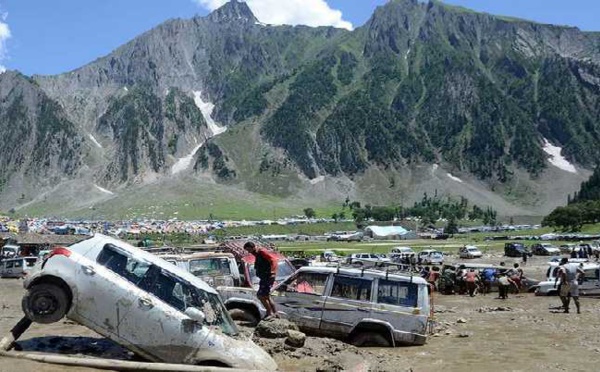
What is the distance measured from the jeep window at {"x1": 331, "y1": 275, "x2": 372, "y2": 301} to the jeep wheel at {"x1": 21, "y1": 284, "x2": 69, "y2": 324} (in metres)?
7.13

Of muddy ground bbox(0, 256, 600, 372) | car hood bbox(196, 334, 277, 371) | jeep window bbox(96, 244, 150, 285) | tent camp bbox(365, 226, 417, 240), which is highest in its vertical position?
jeep window bbox(96, 244, 150, 285)

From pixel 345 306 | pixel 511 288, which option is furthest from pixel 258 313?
pixel 511 288

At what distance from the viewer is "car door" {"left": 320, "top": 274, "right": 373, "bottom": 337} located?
51.1 feet

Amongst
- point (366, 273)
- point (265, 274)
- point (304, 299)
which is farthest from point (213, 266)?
point (366, 273)

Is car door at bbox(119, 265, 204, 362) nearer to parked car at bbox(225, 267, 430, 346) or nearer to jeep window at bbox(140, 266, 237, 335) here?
jeep window at bbox(140, 266, 237, 335)

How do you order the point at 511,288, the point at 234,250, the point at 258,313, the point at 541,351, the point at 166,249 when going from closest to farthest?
the point at 541,351 → the point at 258,313 → the point at 234,250 → the point at 166,249 → the point at 511,288

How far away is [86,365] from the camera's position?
10.5 meters

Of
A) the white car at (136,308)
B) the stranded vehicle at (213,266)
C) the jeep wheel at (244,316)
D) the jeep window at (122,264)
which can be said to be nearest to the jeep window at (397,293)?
the jeep wheel at (244,316)

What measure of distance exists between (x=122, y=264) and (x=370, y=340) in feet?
23.3

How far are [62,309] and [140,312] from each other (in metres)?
1.43

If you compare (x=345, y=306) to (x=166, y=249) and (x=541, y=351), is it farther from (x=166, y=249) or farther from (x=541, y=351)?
(x=166, y=249)

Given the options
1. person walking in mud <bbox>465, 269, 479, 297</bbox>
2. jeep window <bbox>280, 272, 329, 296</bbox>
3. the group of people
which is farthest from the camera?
the group of people

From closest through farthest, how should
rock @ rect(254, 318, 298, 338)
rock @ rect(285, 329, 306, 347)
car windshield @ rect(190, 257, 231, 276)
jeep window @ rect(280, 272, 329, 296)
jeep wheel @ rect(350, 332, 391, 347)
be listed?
1. rock @ rect(285, 329, 306, 347)
2. rock @ rect(254, 318, 298, 338)
3. jeep wheel @ rect(350, 332, 391, 347)
4. jeep window @ rect(280, 272, 329, 296)
5. car windshield @ rect(190, 257, 231, 276)

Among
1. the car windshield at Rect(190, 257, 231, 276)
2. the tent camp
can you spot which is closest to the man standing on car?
the car windshield at Rect(190, 257, 231, 276)
